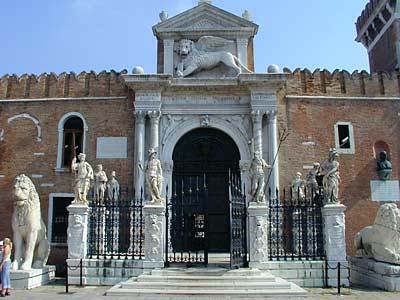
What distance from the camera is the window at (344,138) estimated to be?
1691 centimetres

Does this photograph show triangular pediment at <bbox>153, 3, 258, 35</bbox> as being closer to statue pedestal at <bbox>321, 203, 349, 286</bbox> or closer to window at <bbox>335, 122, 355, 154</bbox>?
window at <bbox>335, 122, 355, 154</bbox>

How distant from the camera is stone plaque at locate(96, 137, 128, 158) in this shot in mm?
16656

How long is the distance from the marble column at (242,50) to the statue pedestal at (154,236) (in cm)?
759

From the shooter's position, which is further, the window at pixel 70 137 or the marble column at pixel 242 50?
the marble column at pixel 242 50

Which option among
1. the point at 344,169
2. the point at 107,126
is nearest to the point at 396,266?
the point at 344,169

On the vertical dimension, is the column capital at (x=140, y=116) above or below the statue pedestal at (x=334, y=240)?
above

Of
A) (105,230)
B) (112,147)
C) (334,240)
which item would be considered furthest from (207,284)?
(112,147)

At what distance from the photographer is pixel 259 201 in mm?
Result: 12133

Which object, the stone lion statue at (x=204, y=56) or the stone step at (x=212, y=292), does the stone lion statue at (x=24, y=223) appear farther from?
the stone lion statue at (x=204, y=56)

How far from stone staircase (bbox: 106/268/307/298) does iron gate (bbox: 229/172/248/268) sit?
488 millimetres

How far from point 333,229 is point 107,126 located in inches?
356

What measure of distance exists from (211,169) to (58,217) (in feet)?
18.9

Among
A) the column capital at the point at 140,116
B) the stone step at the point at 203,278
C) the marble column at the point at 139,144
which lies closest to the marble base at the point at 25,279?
the stone step at the point at 203,278

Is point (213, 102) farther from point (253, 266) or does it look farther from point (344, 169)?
point (253, 266)
